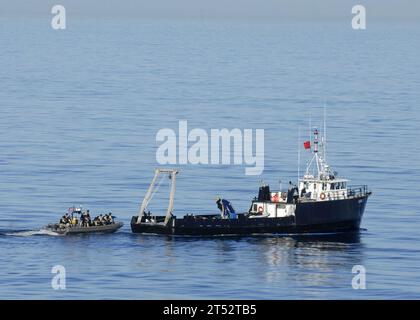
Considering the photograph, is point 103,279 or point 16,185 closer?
point 103,279

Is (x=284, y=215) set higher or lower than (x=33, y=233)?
higher

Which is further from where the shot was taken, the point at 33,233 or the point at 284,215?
the point at 284,215

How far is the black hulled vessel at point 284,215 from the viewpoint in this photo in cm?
15650

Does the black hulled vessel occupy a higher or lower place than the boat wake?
higher

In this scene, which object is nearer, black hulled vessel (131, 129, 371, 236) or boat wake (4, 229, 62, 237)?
boat wake (4, 229, 62, 237)

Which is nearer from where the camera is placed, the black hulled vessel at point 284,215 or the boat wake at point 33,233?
the boat wake at point 33,233

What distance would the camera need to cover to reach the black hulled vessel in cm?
15650

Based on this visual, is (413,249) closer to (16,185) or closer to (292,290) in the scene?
(292,290)

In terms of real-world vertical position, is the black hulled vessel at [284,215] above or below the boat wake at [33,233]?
above

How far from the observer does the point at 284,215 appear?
160 m

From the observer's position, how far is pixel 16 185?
624 feet
